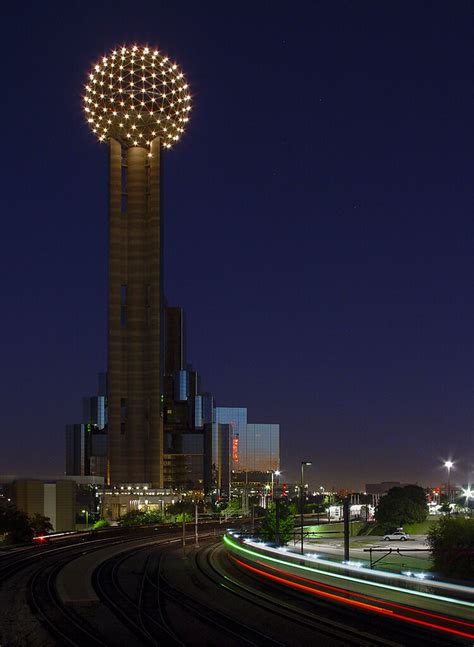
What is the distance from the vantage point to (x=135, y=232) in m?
172

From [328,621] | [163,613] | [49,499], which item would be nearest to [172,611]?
[163,613]

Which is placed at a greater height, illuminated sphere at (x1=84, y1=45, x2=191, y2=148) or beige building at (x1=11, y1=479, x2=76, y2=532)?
illuminated sphere at (x1=84, y1=45, x2=191, y2=148)

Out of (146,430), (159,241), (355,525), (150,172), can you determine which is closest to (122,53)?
(150,172)

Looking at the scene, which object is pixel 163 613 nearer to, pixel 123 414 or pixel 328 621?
pixel 328 621

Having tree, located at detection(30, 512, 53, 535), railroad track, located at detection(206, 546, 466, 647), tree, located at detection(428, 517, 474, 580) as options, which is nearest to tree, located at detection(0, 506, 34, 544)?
tree, located at detection(30, 512, 53, 535)

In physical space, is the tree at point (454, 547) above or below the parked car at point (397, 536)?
above

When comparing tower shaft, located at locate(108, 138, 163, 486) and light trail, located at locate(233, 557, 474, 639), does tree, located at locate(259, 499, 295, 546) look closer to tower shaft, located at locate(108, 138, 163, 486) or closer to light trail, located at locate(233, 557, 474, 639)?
light trail, located at locate(233, 557, 474, 639)

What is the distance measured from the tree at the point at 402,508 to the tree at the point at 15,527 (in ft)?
143

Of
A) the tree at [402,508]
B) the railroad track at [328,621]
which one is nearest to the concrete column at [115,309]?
the tree at [402,508]

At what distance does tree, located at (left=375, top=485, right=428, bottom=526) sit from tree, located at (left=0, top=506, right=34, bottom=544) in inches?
1716

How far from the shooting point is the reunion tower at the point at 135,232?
166750 millimetres

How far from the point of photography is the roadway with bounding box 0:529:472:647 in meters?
27.8

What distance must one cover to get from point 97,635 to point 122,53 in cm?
16372

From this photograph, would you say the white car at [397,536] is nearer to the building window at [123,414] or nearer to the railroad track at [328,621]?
the railroad track at [328,621]
